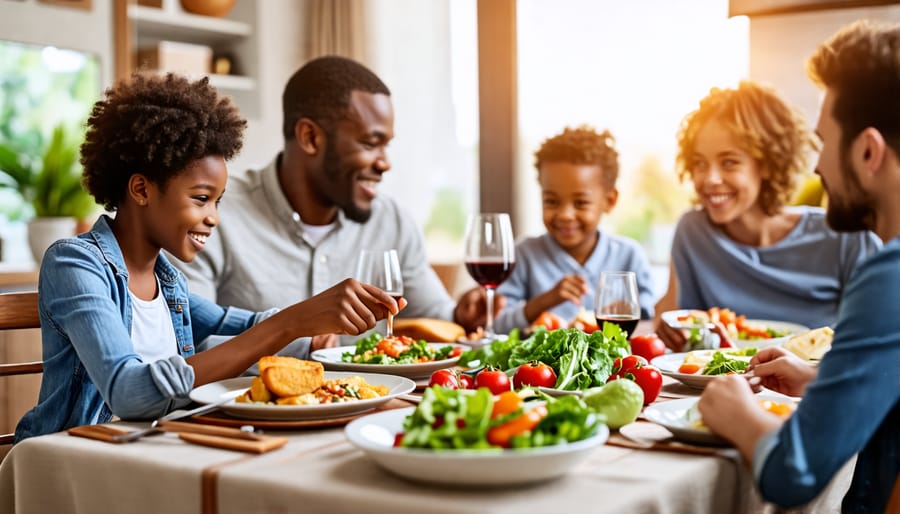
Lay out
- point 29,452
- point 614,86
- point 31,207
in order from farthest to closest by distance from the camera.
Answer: point 614,86 → point 31,207 → point 29,452

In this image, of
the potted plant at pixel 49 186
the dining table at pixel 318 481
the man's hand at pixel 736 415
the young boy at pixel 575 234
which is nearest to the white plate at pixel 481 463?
the dining table at pixel 318 481

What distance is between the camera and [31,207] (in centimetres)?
391

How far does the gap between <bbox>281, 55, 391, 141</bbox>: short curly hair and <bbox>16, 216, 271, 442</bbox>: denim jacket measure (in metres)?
1.16

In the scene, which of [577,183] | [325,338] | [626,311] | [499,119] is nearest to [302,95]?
[577,183]

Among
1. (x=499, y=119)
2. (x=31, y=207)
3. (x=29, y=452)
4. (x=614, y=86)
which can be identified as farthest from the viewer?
(x=499, y=119)

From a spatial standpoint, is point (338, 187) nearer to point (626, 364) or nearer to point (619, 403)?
point (626, 364)

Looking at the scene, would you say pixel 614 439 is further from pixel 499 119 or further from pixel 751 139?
pixel 499 119

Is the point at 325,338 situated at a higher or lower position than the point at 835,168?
lower

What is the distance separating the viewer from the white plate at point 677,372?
5.02 feet

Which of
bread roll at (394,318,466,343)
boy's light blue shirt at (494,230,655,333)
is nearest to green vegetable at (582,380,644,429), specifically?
bread roll at (394,318,466,343)


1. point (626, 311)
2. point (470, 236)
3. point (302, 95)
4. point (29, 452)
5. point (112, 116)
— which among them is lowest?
point (29, 452)

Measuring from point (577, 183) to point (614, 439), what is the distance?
1875 mm

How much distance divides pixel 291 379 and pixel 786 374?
2.53 ft

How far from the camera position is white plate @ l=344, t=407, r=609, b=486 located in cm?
88
